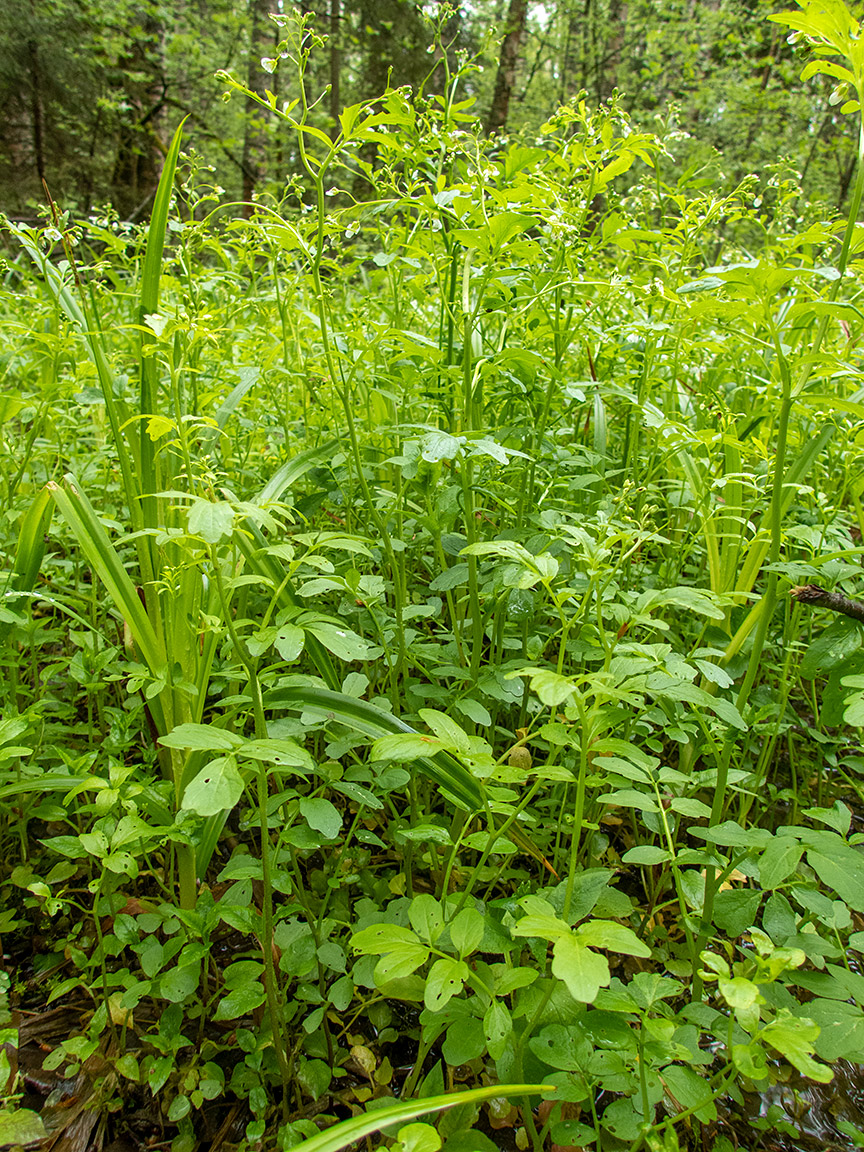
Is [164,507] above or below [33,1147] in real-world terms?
above

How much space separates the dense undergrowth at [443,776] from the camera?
856 mm

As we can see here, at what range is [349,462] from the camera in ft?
5.19

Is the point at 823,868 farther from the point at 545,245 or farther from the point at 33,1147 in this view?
the point at 545,245

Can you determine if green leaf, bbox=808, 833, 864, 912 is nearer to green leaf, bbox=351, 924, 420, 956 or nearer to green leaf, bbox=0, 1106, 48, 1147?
green leaf, bbox=351, 924, 420, 956

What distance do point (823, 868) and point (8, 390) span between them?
114 inches

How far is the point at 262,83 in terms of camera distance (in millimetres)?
9086

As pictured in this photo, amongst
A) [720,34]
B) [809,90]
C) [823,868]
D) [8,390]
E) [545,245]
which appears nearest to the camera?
[823,868]

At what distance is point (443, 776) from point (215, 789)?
36cm

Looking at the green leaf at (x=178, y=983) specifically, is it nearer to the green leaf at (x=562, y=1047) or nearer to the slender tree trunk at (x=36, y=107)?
Result: the green leaf at (x=562, y=1047)

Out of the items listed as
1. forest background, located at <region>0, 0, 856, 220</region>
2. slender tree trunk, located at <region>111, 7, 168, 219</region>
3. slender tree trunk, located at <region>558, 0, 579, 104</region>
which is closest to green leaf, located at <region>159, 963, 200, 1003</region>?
forest background, located at <region>0, 0, 856, 220</region>

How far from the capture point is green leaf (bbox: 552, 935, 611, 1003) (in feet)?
2.18

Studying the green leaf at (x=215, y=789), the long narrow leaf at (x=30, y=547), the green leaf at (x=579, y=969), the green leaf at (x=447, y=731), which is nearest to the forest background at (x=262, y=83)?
the long narrow leaf at (x=30, y=547)

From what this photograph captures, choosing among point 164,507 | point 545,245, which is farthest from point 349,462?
point 545,245

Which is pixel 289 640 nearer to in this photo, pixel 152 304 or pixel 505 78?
pixel 152 304
